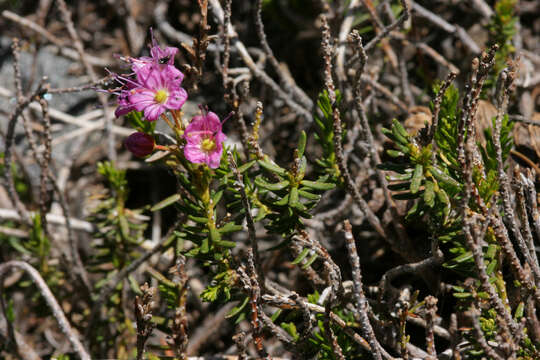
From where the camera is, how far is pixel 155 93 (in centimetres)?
197

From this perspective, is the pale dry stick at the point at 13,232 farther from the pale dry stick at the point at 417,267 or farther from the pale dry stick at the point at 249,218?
the pale dry stick at the point at 417,267

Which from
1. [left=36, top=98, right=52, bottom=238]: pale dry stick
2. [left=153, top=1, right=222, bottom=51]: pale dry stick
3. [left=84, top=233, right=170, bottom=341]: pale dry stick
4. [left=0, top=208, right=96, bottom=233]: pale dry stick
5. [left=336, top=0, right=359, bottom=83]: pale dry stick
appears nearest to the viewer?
[left=36, top=98, right=52, bottom=238]: pale dry stick

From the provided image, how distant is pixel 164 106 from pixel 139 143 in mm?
191

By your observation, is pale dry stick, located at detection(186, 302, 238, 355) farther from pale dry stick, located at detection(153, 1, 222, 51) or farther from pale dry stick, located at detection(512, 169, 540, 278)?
pale dry stick, located at detection(153, 1, 222, 51)

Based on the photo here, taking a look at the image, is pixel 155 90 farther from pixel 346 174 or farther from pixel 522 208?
pixel 522 208

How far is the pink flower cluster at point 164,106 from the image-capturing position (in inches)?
76.4

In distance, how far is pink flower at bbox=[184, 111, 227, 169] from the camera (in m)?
1.97

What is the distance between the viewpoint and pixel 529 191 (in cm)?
205

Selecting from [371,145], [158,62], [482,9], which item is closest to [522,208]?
[371,145]

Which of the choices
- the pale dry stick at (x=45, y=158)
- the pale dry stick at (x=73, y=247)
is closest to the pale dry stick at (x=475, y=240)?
the pale dry stick at (x=45, y=158)

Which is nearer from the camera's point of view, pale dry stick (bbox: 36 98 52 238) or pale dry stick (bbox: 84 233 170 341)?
pale dry stick (bbox: 36 98 52 238)

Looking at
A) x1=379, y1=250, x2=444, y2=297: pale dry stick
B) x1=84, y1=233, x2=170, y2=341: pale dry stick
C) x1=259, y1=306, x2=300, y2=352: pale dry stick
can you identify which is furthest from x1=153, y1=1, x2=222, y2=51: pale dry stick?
x1=259, y1=306, x2=300, y2=352: pale dry stick

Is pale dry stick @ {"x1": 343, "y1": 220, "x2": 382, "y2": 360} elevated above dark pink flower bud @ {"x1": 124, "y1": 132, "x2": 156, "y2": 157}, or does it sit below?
below

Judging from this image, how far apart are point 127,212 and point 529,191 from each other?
2.11 meters
